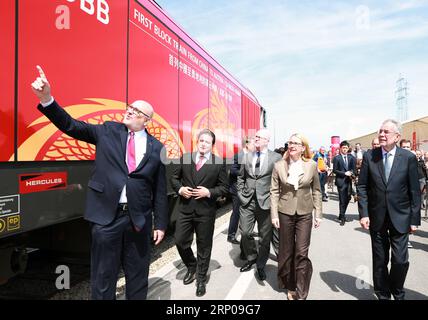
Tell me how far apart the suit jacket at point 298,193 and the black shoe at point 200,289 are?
1106 millimetres

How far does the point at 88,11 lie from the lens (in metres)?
2.98

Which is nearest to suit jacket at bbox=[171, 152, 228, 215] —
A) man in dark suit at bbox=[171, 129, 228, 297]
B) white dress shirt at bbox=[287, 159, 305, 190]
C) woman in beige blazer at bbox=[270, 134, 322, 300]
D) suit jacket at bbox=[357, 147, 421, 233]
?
man in dark suit at bbox=[171, 129, 228, 297]

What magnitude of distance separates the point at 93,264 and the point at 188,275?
177cm

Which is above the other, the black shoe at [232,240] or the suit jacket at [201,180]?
the suit jacket at [201,180]

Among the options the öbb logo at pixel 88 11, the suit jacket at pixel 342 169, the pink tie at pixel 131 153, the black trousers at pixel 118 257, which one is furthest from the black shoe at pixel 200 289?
the suit jacket at pixel 342 169

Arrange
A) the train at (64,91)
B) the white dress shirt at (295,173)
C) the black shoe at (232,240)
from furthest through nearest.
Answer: the black shoe at (232,240), the white dress shirt at (295,173), the train at (64,91)

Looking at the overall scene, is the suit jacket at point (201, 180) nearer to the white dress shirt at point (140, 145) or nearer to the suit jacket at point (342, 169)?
the white dress shirt at point (140, 145)

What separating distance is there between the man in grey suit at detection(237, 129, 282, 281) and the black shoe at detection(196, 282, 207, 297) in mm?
847

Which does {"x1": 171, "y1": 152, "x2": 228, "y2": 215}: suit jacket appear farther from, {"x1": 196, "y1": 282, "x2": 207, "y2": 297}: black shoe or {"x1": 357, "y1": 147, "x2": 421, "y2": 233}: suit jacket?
{"x1": 357, "y1": 147, "x2": 421, "y2": 233}: suit jacket

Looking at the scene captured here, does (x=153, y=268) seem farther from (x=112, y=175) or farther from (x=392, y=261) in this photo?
(x=392, y=261)

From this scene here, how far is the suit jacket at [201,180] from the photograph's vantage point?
3.92 meters

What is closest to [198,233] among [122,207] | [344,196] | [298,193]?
[298,193]

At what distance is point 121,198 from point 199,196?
1.37 m

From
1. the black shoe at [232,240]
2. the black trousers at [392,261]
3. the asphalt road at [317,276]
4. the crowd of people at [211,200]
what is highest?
the crowd of people at [211,200]
